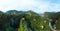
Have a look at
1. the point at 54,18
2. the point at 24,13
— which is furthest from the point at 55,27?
the point at 24,13

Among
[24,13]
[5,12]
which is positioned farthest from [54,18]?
[5,12]

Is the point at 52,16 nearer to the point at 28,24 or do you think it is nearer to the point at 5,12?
the point at 28,24

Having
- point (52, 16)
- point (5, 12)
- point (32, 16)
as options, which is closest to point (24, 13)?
point (32, 16)

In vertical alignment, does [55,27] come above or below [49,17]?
below

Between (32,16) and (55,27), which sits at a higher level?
(32,16)

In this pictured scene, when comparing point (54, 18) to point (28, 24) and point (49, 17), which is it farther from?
point (28, 24)

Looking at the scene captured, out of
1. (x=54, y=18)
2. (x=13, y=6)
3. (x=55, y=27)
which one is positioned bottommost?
(x=55, y=27)
